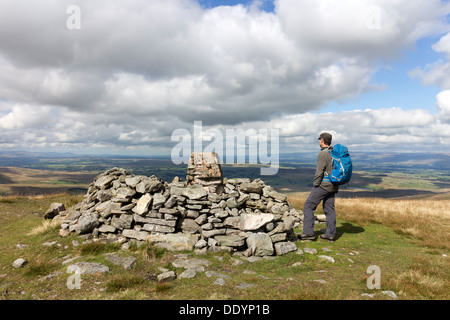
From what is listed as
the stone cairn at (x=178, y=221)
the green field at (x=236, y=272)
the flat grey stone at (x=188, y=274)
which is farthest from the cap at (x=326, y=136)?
the flat grey stone at (x=188, y=274)

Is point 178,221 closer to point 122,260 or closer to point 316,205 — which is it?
point 122,260

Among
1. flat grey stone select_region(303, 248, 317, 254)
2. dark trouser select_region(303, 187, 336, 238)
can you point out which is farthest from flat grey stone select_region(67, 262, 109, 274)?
dark trouser select_region(303, 187, 336, 238)

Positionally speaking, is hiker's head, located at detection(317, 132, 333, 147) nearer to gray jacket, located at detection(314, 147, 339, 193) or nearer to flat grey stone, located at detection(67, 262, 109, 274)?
gray jacket, located at detection(314, 147, 339, 193)

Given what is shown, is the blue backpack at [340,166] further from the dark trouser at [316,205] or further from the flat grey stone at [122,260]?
the flat grey stone at [122,260]

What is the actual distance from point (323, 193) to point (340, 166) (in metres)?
1.25

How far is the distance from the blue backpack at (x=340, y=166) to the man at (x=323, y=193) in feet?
0.53

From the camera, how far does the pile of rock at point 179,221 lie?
8695mm

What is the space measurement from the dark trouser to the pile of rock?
0.66 m
